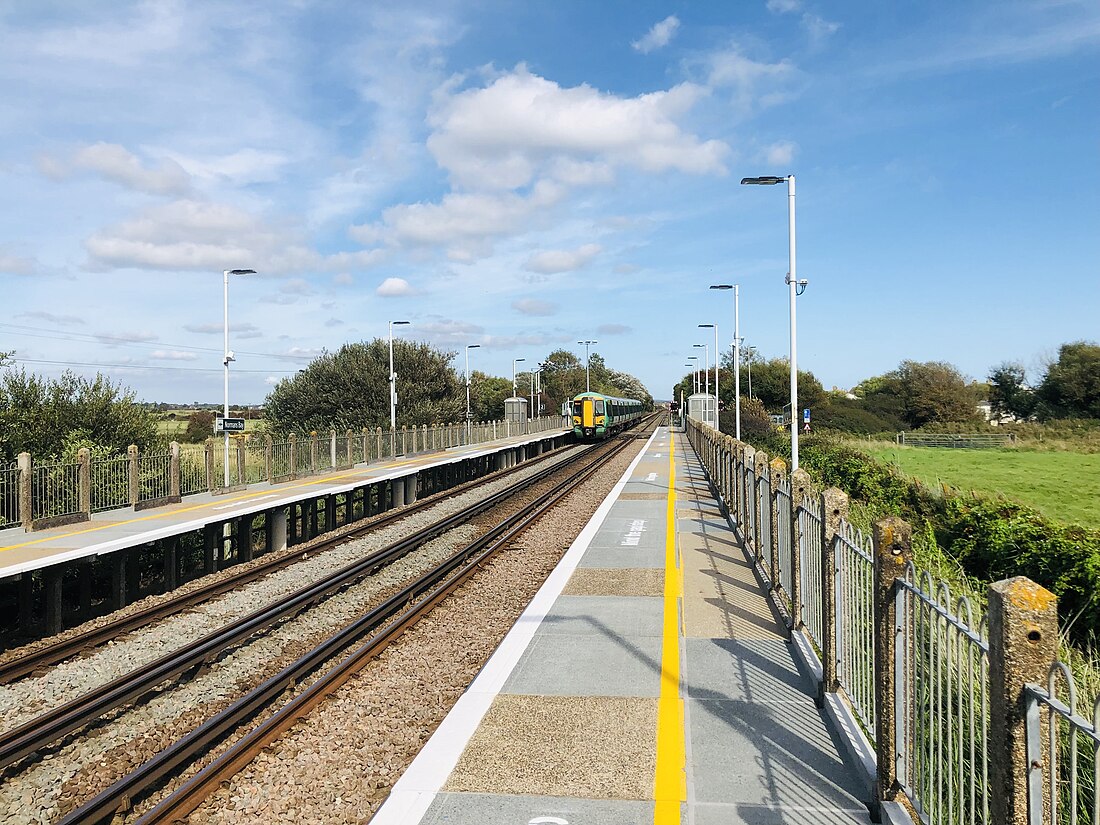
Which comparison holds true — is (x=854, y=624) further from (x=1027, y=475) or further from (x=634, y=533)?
(x=1027, y=475)

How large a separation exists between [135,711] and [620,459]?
103 ft

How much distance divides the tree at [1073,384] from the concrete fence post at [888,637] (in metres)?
67.7

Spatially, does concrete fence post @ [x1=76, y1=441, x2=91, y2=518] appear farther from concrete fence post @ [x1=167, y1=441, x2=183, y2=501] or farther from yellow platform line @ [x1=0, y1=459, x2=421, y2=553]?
concrete fence post @ [x1=167, y1=441, x2=183, y2=501]

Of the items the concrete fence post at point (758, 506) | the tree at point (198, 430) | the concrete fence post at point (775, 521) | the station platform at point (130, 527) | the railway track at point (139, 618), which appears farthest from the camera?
the tree at point (198, 430)

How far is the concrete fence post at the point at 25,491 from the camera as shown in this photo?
13.8 m

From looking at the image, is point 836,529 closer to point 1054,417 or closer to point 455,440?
point 455,440

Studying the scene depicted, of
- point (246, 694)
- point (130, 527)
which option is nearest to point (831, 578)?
point (246, 694)

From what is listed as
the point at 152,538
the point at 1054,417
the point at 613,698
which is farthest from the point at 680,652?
the point at 1054,417

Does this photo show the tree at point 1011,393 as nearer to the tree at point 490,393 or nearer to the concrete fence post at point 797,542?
the tree at point 490,393

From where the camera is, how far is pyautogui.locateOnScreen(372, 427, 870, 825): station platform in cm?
433

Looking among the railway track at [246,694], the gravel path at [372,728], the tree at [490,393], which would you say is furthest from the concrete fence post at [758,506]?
the tree at [490,393]

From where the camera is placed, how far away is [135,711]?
6.79 metres

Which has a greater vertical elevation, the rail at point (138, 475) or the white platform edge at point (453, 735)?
the rail at point (138, 475)

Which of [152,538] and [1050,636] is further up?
[1050,636]
